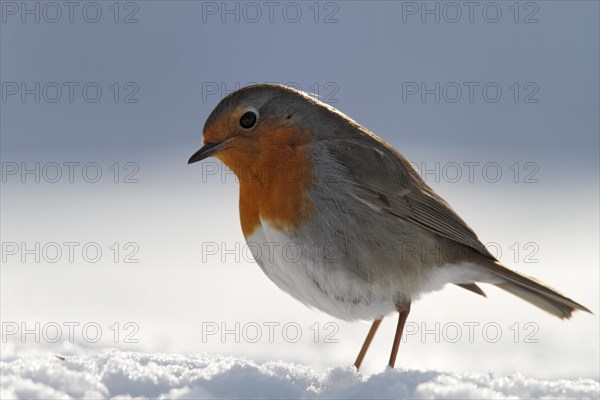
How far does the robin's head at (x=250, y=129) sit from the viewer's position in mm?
4273

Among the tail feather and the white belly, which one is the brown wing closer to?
the tail feather

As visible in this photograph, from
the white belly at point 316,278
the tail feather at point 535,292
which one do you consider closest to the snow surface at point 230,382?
the white belly at point 316,278

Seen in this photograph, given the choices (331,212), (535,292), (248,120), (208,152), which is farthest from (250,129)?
(535,292)

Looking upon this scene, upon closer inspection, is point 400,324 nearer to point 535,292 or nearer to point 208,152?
point 535,292

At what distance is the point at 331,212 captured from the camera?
410 centimetres

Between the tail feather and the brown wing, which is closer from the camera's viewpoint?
the brown wing

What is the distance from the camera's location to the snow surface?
346cm

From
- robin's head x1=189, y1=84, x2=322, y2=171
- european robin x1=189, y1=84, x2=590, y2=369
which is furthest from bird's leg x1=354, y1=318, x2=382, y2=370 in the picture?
robin's head x1=189, y1=84, x2=322, y2=171

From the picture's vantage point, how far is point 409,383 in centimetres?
360

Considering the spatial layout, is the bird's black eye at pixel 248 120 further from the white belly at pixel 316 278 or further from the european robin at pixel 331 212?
the white belly at pixel 316 278

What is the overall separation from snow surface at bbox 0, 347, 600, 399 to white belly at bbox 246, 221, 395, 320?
40 centimetres

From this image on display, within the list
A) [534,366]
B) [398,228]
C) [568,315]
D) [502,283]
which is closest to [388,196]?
[398,228]

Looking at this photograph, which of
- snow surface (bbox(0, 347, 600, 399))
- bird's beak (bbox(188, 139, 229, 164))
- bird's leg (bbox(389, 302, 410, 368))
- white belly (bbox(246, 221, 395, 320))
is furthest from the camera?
bird's leg (bbox(389, 302, 410, 368))

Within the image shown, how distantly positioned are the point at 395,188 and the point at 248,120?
2.79ft
